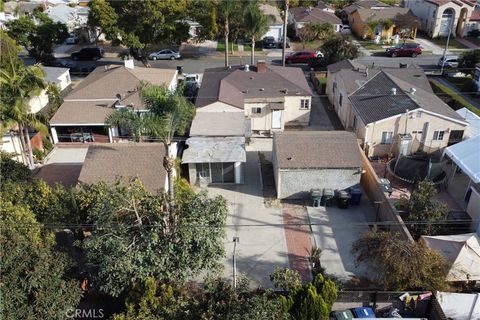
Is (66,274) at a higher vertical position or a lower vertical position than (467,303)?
higher

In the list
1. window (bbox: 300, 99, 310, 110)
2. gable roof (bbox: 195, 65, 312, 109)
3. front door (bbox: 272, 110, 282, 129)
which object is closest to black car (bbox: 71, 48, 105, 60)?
gable roof (bbox: 195, 65, 312, 109)

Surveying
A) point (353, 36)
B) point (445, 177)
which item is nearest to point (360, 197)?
point (445, 177)

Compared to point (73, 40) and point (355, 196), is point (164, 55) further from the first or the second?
point (355, 196)

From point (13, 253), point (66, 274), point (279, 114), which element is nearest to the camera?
point (13, 253)

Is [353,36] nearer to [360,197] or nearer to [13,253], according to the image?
[360,197]

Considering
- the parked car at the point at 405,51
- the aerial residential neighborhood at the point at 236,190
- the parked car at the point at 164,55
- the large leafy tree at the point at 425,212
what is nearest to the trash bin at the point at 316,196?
the aerial residential neighborhood at the point at 236,190

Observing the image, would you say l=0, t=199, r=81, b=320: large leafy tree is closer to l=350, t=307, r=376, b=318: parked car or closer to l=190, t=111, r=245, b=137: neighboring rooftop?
l=350, t=307, r=376, b=318: parked car

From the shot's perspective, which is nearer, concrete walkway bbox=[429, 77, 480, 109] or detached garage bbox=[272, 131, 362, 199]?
detached garage bbox=[272, 131, 362, 199]

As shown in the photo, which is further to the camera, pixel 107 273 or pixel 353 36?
pixel 353 36
